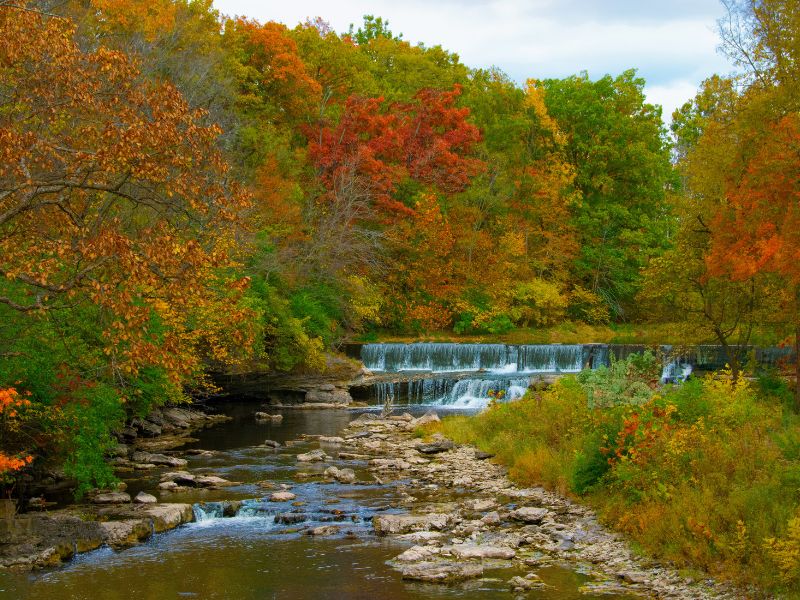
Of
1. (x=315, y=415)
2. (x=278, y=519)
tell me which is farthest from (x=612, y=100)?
(x=278, y=519)

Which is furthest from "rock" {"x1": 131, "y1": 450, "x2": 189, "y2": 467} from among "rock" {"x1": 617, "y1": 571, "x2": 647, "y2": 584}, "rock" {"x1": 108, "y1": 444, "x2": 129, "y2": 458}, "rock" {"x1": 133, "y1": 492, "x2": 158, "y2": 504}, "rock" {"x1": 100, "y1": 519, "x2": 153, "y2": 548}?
"rock" {"x1": 617, "y1": 571, "x2": 647, "y2": 584}

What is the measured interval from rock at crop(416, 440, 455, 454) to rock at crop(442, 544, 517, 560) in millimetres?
7552

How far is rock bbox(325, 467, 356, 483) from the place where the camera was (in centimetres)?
1577

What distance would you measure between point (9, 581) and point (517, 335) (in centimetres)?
3217

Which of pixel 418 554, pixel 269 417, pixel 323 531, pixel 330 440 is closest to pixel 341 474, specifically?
pixel 323 531

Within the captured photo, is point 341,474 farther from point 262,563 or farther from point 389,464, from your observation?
point 262,563

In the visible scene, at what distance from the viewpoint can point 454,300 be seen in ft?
132

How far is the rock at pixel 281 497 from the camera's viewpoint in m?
14.2

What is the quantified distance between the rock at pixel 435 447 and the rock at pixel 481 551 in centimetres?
755

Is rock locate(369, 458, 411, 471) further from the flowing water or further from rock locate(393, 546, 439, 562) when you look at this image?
rock locate(393, 546, 439, 562)

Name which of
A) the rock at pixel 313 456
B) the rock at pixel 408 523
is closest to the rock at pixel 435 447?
the rock at pixel 313 456

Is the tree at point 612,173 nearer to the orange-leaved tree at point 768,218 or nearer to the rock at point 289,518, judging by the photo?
the orange-leaved tree at point 768,218

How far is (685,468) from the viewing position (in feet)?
37.4

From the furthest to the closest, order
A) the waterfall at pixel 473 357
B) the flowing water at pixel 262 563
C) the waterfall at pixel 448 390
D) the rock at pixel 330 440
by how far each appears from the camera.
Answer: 1. the waterfall at pixel 473 357
2. the waterfall at pixel 448 390
3. the rock at pixel 330 440
4. the flowing water at pixel 262 563
